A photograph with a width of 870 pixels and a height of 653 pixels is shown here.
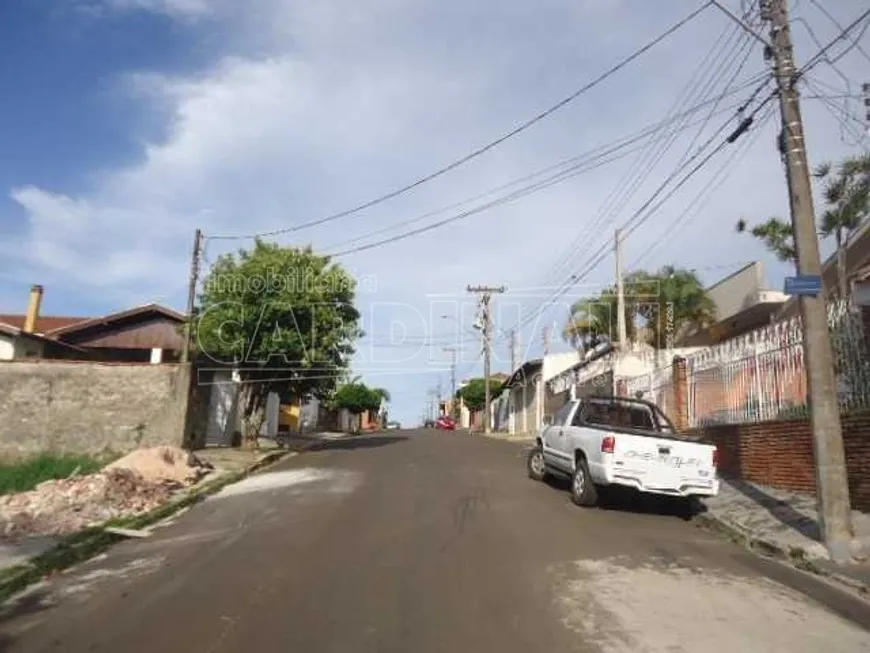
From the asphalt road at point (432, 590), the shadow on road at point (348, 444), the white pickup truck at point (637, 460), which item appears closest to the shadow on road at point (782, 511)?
the white pickup truck at point (637, 460)

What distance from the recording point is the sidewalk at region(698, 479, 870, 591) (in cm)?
861

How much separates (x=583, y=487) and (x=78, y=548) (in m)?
7.58

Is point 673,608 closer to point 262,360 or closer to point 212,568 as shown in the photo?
point 212,568

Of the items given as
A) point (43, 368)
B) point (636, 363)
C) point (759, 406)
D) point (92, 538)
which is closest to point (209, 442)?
point (43, 368)

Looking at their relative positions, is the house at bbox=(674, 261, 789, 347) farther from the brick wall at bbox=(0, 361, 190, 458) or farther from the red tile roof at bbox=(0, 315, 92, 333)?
the red tile roof at bbox=(0, 315, 92, 333)

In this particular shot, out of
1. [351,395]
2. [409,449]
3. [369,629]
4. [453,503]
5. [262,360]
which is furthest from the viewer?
[351,395]

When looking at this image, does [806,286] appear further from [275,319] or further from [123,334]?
[123,334]

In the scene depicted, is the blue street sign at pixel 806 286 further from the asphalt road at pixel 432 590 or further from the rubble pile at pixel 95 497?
the rubble pile at pixel 95 497

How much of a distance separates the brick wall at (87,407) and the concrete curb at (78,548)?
22.1ft

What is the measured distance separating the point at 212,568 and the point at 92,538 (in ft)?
9.02

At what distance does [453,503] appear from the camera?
12.6 meters

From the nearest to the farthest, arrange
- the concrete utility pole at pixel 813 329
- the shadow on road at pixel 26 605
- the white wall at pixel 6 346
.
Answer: the shadow on road at pixel 26 605 → the concrete utility pole at pixel 813 329 → the white wall at pixel 6 346

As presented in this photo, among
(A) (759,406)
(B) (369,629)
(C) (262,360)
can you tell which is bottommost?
(B) (369,629)

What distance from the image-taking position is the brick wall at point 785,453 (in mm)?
10438
